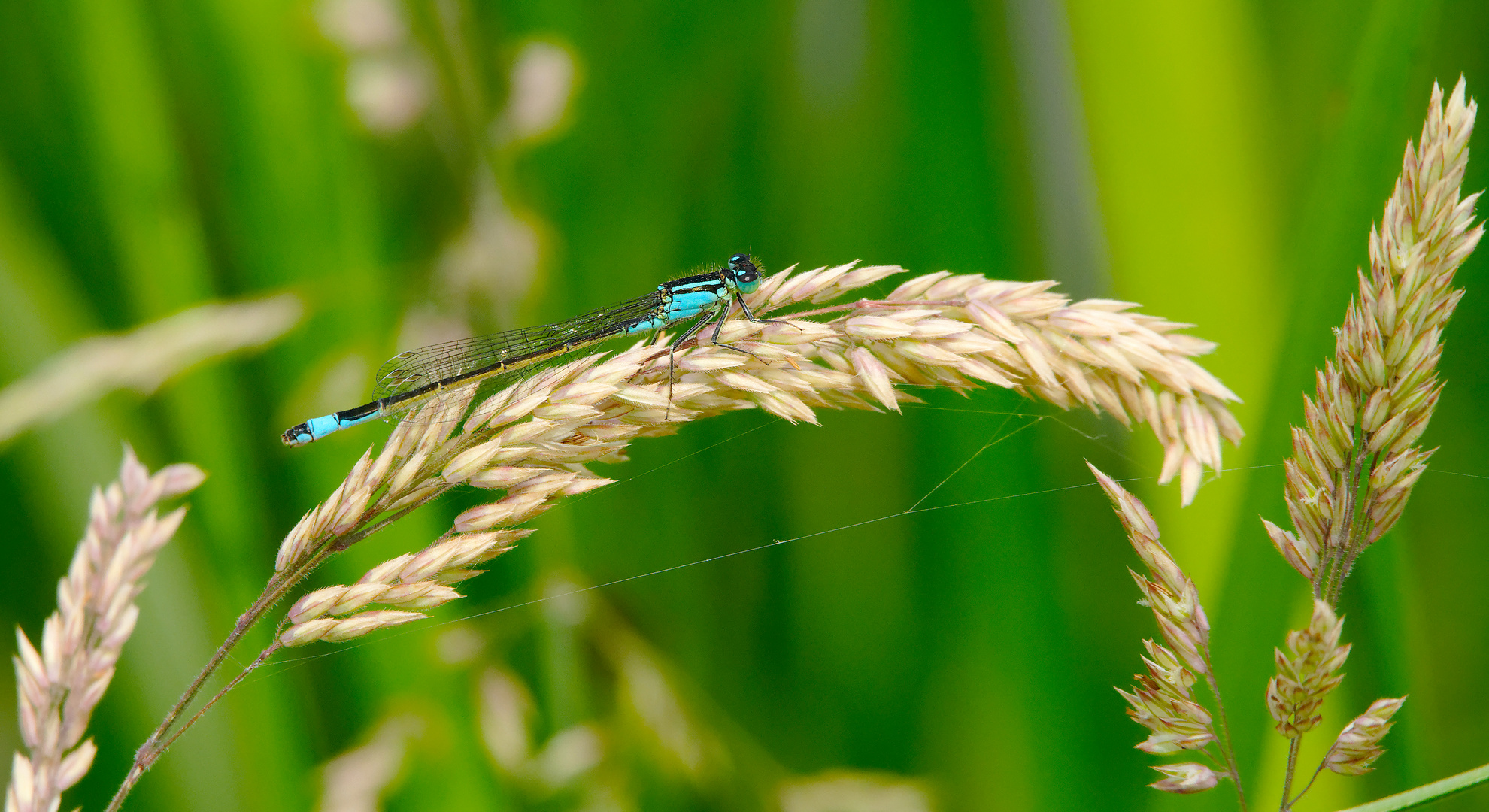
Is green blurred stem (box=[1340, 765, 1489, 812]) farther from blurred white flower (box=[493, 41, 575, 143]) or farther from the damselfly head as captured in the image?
blurred white flower (box=[493, 41, 575, 143])

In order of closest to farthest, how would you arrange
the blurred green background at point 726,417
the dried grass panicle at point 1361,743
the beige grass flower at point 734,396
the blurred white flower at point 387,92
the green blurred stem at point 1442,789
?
1. the green blurred stem at point 1442,789
2. the dried grass panicle at point 1361,743
3. the beige grass flower at point 734,396
4. the blurred green background at point 726,417
5. the blurred white flower at point 387,92

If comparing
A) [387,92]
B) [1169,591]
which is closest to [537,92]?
[387,92]

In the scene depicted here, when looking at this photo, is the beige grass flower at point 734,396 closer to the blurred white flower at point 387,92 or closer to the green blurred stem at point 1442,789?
the green blurred stem at point 1442,789

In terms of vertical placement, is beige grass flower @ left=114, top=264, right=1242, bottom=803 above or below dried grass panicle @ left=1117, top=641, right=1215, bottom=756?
above

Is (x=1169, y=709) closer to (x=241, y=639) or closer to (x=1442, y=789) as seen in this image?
(x=1442, y=789)

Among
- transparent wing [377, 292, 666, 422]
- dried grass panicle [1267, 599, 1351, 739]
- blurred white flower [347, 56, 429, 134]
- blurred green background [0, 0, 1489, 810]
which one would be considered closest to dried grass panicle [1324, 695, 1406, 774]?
dried grass panicle [1267, 599, 1351, 739]

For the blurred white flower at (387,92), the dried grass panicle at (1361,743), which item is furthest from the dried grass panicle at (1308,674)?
the blurred white flower at (387,92)
